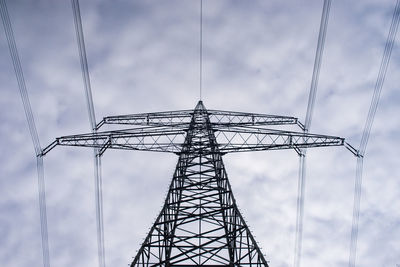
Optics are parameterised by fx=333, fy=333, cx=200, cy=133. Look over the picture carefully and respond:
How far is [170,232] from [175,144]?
4.52 m

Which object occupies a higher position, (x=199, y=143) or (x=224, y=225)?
(x=199, y=143)

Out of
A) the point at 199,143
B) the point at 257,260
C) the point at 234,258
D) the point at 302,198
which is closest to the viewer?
the point at 257,260

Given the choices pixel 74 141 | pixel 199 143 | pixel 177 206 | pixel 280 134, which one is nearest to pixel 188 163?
pixel 199 143

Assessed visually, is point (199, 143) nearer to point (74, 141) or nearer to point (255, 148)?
point (255, 148)

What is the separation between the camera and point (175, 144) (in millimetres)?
13898

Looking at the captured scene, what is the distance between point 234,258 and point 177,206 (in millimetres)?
2457

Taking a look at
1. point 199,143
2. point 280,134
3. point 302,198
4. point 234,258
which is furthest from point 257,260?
point 302,198

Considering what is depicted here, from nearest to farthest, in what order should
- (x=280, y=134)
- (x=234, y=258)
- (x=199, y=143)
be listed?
1. (x=234, y=258)
2. (x=199, y=143)
3. (x=280, y=134)

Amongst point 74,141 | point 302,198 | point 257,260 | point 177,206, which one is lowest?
point 257,260

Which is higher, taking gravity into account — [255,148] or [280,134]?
[280,134]

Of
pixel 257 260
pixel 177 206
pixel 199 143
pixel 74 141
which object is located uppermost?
pixel 74 141

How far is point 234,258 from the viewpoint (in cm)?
917

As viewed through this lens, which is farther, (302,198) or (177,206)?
(302,198)

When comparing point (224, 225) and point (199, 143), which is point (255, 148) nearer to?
point (199, 143)
